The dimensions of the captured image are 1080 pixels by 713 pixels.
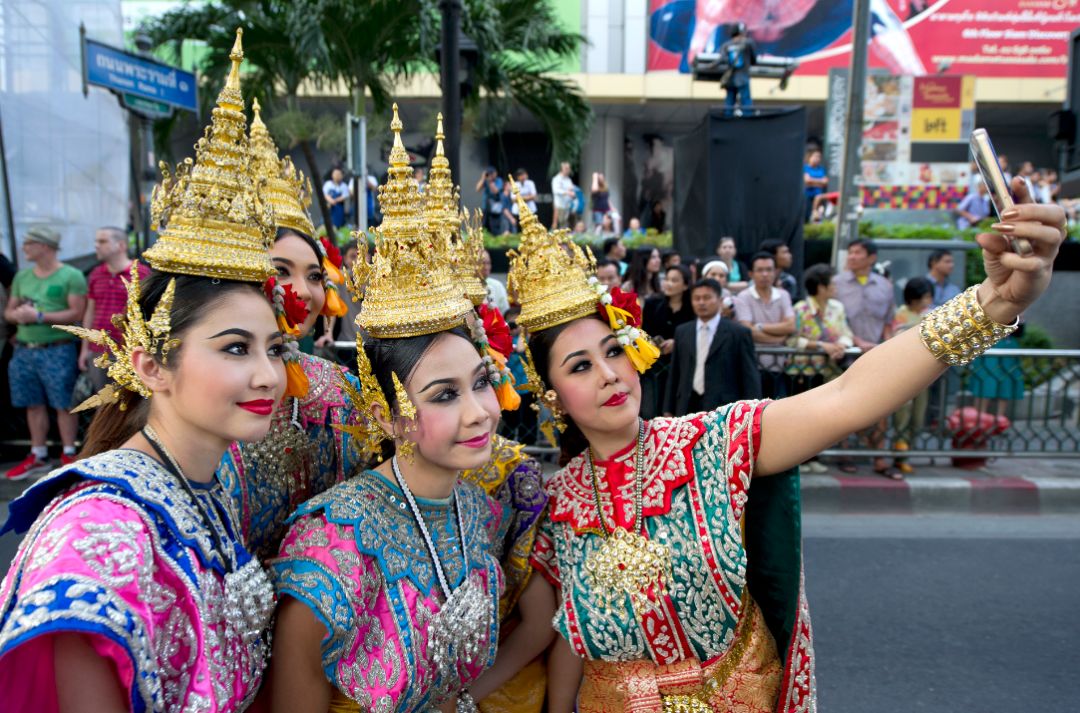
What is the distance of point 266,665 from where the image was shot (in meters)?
1.70

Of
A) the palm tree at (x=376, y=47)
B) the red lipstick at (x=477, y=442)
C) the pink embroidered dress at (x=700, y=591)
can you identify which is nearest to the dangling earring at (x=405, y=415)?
the red lipstick at (x=477, y=442)

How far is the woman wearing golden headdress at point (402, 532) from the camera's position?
5.63ft

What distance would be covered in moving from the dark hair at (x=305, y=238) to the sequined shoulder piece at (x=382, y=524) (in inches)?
33.0

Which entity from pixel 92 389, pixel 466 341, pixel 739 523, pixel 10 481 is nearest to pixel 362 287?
pixel 466 341

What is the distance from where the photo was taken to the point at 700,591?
189 centimetres

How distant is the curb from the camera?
630 cm

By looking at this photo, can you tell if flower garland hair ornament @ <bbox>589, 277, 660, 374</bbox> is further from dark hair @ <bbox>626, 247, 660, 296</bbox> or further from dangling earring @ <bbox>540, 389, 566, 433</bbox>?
dark hair @ <bbox>626, 247, 660, 296</bbox>

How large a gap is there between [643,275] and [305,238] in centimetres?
558

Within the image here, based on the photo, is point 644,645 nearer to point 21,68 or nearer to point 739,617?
point 739,617

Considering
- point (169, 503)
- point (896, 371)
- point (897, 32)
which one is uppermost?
point (897, 32)

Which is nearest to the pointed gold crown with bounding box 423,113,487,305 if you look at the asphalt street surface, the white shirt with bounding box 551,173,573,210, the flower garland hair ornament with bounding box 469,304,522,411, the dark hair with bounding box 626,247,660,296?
the flower garland hair ornament with bounding box 469,304,522,411

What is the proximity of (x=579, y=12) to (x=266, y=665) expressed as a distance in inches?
778

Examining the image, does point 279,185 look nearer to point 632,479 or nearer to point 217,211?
point 217,211

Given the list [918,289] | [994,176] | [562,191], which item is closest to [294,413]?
[994,176]
